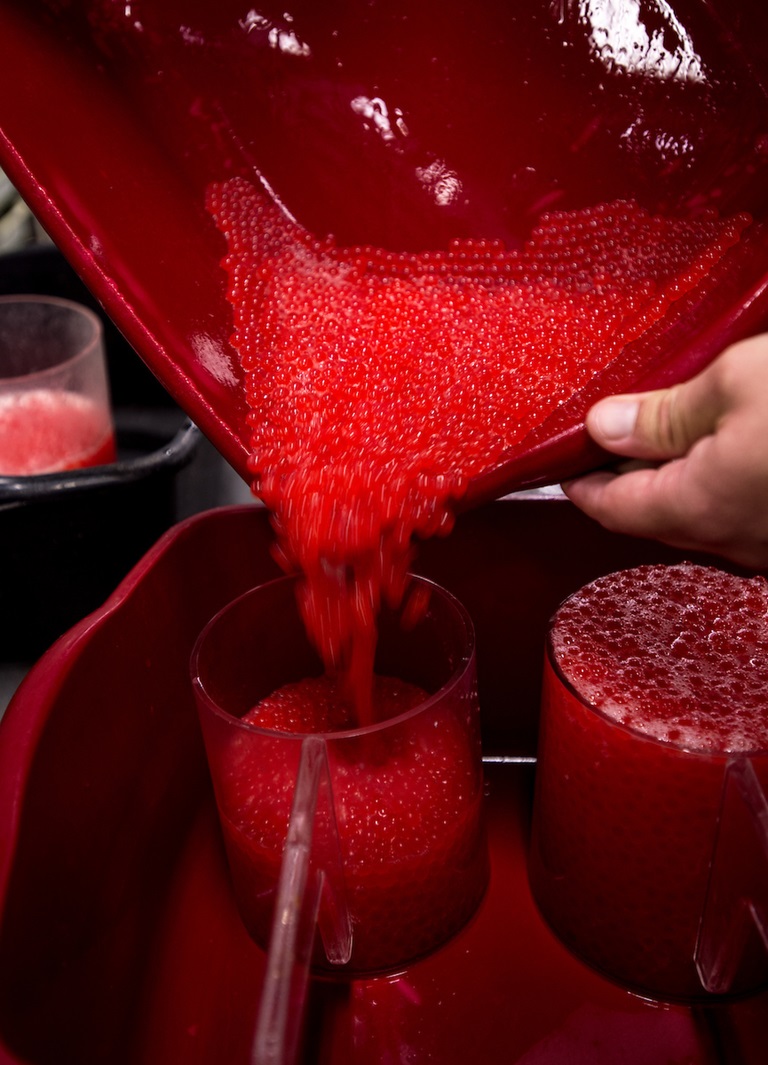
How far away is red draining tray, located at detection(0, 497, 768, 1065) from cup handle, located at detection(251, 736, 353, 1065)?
0.08m

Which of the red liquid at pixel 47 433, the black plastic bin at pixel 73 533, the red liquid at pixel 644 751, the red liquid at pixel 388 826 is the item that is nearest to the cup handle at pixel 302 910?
the red liquid at pixel 388 826

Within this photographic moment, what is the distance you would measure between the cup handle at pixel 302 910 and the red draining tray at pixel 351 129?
0.58ft

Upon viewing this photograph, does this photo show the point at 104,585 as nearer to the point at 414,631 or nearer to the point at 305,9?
the point at 414,631

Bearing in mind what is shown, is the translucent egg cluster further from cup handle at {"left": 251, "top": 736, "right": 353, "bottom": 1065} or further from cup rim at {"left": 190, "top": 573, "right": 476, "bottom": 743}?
cup handle at {"left": 251, "top": 736, "right": 353, "bottom": 1065}

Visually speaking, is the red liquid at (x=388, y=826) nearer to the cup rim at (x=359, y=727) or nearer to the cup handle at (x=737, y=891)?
the cup rim at (x=359, y=727)

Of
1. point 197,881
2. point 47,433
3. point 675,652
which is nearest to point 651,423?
point 675,652

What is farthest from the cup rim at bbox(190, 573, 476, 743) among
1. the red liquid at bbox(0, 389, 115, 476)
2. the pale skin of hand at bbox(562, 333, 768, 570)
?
the red liquid at bbox(0, 389, 115, 476)

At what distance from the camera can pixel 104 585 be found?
30.3 inches

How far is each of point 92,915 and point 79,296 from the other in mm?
796

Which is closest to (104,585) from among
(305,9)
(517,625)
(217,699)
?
(217,699)

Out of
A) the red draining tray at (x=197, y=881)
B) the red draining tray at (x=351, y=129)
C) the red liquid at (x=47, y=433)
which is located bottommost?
the red draining tray at (x=197, y=881)

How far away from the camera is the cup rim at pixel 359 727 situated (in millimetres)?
501

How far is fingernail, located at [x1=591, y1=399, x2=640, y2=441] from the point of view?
443mm

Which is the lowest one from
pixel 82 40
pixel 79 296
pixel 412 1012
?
pixel 412 1012
